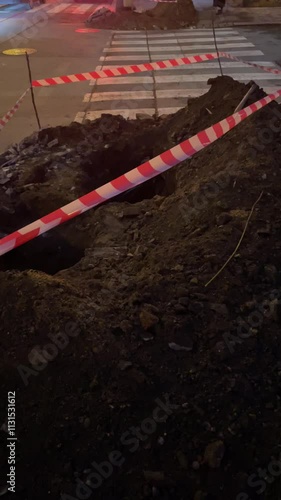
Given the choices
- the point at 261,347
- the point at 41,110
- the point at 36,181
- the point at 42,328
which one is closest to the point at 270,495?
the point at 261,347

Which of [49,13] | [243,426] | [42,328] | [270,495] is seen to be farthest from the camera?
[49,13]

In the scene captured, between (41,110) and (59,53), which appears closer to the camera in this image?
(41,110)

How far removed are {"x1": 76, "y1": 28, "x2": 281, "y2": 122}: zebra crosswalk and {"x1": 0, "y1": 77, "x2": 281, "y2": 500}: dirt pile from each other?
5.74m

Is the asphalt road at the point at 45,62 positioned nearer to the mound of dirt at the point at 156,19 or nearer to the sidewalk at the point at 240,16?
the mound of dirt at the point at 156,19

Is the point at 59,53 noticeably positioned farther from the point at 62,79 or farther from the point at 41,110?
the point at 62,79

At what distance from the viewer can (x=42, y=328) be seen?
9.77 ft

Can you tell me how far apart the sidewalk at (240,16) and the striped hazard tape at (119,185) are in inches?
588

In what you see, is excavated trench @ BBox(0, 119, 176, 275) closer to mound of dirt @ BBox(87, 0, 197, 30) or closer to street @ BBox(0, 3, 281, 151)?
street @ BBox(0, 3, 281, 151)

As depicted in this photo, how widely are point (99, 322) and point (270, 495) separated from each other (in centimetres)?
139

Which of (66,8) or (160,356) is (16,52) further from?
(160,356)

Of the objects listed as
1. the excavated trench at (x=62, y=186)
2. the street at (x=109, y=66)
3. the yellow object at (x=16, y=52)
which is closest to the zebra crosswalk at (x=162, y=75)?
the street at (x=109, y=66)

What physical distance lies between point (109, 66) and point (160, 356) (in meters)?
11.3

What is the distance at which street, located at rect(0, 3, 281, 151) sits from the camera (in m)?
9.58

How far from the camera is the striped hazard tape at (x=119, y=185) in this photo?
137 inches
